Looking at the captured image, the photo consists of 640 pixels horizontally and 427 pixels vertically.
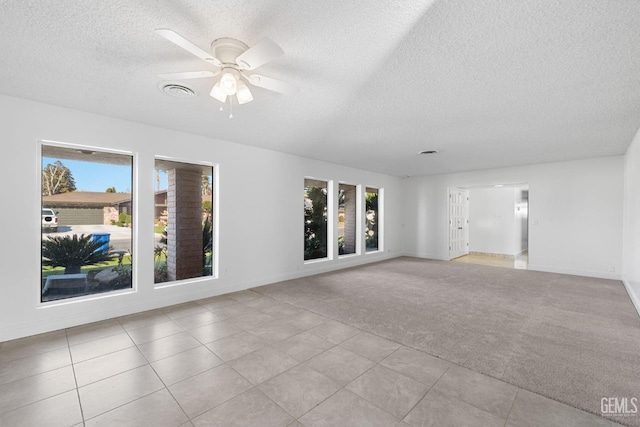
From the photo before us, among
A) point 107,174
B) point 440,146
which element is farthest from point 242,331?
point 440,146

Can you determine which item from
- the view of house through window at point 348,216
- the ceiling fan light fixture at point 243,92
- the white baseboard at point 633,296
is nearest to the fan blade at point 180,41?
the ceiling fan light fixture at point 243,92

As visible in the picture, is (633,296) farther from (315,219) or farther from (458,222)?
(315,219)

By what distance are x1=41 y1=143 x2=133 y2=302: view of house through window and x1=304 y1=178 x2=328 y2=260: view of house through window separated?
330 cm

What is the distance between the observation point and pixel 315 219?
625cm

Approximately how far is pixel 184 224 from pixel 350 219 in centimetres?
409

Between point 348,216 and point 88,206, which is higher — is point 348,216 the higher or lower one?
the lower one

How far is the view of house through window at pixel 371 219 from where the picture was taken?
7543 mm

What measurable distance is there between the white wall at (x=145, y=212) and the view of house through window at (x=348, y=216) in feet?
3.33

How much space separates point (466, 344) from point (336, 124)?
2.98 meters

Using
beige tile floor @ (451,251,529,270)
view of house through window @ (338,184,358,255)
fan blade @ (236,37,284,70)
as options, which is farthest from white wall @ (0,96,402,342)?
beige tile floor @ (451,251,529,270)

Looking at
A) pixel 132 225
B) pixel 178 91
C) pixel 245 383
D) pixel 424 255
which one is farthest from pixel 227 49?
pixel 424 255

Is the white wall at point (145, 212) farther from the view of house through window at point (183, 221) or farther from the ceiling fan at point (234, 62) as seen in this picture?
the ceiling fan at point (234, 62)

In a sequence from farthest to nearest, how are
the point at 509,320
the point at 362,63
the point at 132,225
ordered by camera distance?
the point at 132,225 → the point at 509,320 → the point at 362,63

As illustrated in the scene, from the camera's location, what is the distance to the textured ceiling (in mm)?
1660
